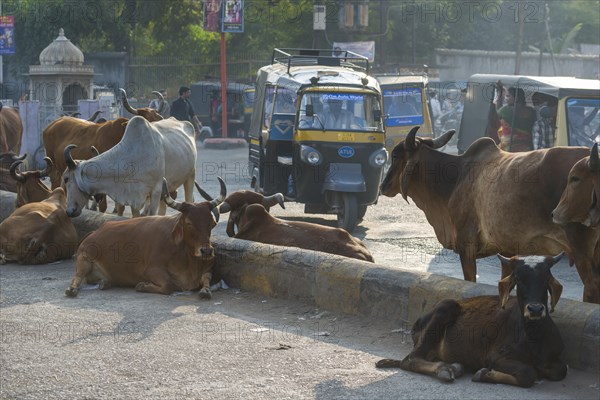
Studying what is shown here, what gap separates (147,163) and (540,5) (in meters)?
33.3

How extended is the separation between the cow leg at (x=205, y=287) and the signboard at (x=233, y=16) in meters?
21.9

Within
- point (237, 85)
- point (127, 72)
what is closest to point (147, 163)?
point (237, 85)

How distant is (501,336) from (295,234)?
11.7ft

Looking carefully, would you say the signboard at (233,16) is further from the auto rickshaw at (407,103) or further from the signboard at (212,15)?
the auto rickshaw at (407,103)

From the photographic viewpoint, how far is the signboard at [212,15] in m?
30.8

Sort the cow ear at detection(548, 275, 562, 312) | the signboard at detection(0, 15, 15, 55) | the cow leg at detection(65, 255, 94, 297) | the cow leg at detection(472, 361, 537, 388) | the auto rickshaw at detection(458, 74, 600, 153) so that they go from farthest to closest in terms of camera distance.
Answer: the signboard at detection(0, 15, 15, 55) → the auto rickshaw at detection(458, 74, 600, 153) → the cow leg at detection(65, 255, 94, 297) → the cow ear at detection(548, 275, 562, 312) → the cow leg at detection(472, 361, 537, 388)

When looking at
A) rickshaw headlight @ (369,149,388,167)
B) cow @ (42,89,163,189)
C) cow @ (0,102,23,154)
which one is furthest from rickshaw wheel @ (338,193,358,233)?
cow @ (0,102,23,154)

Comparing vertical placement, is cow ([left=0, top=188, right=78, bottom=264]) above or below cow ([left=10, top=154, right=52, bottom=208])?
below

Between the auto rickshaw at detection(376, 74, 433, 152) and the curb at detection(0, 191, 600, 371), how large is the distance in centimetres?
1310

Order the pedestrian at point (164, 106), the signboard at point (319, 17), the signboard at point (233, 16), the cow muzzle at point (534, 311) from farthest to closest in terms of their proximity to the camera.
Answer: the signboard at point (233, 16) → the signboard at point (319, 17) → the pedestrian at point (164, 106) → the cow muzzle at point (534, 311)

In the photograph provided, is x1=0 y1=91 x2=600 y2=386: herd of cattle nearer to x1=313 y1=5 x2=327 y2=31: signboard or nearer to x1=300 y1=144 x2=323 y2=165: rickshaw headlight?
x1=300 y1=144 x2=323 y2=165: rickshaw headlight

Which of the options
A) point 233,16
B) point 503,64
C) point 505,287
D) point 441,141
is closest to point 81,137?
point 441,141

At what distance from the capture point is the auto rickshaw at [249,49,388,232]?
13781 mm

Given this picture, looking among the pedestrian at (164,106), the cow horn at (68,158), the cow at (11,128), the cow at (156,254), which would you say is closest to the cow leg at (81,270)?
the cow at (156,254)
